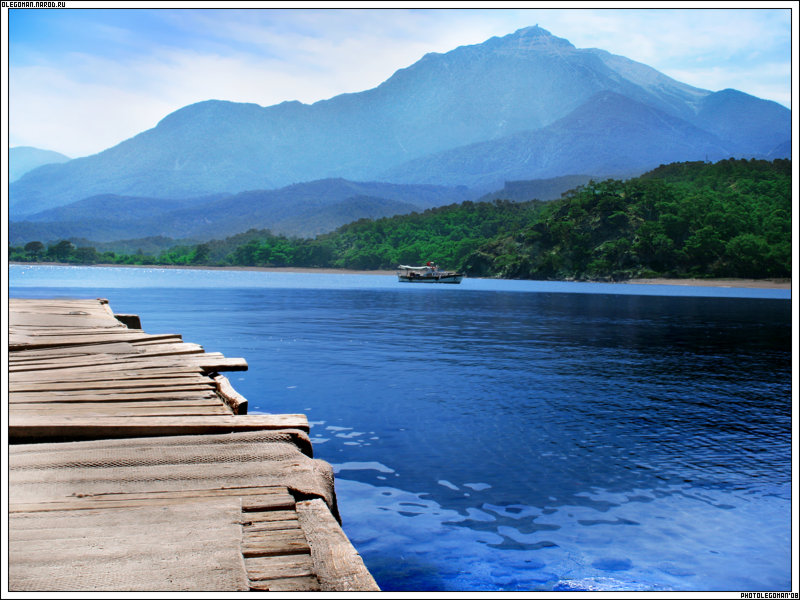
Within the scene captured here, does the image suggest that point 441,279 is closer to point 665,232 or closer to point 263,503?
point 665,232

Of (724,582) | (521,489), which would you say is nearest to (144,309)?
(521,489)

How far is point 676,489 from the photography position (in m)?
9.66

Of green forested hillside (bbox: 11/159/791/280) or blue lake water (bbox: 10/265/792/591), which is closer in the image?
blue lake water (bbox: 10/265/792/591)

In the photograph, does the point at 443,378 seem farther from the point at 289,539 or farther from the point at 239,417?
the point at 289,539

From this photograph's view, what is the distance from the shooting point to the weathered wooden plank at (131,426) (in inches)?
243

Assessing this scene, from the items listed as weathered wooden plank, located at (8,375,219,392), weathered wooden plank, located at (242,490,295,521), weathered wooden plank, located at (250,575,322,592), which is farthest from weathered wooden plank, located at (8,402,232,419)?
weathered wooden plank, located at (250,575,322,592)

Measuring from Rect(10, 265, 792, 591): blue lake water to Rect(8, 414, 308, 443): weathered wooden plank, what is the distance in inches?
80.2

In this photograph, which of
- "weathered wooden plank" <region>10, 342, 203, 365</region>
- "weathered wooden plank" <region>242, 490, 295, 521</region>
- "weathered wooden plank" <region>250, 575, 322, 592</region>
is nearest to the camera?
"weathered wooden plank" <region>250, 575, 322, 592</region>

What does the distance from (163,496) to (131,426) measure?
5.33ft

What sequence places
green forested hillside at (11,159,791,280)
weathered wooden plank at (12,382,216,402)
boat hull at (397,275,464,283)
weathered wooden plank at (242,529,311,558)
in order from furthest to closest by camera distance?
1. green forested hillside at (11,159,791,280)
2. boat hull at (397,275,464,283)
3. weathered wooden plank at (12,382,216,402)
4. weathered wooden plank at (242,529,311,558)

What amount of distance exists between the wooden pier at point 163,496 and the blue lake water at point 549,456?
2.21 metres

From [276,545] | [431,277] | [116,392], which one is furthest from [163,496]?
[431,277]

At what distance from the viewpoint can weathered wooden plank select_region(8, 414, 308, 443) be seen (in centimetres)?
617

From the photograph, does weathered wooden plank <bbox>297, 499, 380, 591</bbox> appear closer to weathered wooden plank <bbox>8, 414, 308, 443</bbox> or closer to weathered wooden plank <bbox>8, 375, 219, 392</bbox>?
weathered wooden plank <bbox>8, 414, 308, 443</bbox>
